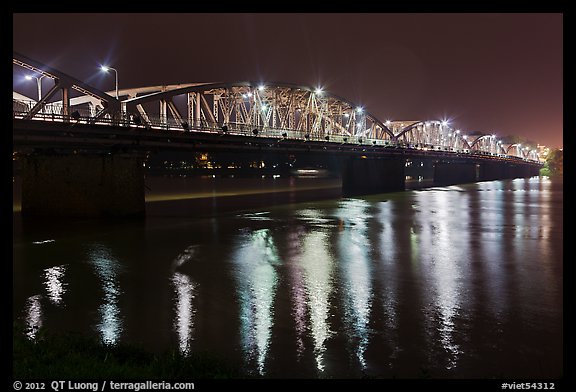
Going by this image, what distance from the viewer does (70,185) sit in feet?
127

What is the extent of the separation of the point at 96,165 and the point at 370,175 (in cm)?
5513

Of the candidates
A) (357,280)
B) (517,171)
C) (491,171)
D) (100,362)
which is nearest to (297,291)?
(357,280)

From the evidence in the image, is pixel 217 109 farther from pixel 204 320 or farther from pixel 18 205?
pixel 204 320

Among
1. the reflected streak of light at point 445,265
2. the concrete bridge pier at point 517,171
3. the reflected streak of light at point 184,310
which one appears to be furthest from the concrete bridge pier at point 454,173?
the reflected streak of light at point 184,310

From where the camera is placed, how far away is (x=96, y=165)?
38.7m

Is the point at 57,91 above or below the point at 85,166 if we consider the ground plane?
above

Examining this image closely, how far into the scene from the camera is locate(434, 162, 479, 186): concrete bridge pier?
440ft

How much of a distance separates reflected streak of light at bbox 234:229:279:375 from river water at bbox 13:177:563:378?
0.18 feet

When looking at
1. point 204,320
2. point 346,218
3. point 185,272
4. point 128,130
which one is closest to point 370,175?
point 346,218

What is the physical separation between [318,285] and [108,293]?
6.69m

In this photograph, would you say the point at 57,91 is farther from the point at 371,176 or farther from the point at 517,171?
the point at 517,171

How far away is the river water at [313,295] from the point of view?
38.4 ft

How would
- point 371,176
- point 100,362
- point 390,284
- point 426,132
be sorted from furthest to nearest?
1. point 426,132
2. point 371,176
3. point 390,284
4. point 100,362

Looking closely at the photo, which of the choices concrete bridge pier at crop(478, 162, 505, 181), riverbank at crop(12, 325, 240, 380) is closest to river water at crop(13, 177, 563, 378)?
riverbank at crop(12, 325, 240, 380)
